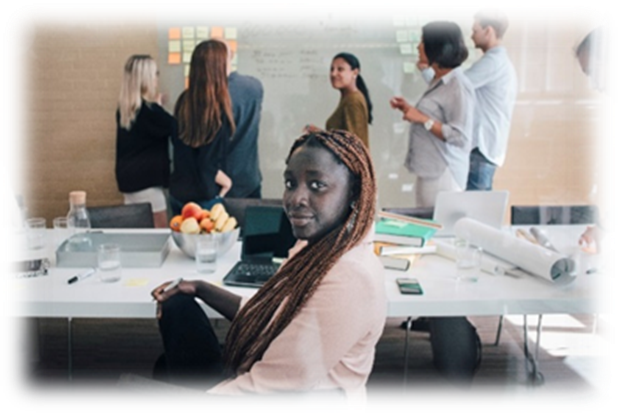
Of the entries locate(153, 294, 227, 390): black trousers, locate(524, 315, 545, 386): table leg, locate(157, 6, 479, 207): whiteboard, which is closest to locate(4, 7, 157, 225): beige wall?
locate(157, 6, 479, 207): whiteboard

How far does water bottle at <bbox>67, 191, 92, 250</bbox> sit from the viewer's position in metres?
1.65

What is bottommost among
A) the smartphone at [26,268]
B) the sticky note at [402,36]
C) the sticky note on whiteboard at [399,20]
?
the smartphone at [26,268]

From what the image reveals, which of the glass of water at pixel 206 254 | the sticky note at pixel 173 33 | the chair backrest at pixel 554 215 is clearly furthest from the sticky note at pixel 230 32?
the chair backrest at pixel 554 215

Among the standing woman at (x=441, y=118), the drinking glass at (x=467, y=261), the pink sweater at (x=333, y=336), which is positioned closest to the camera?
the pink sweater at (x=333, y=336)

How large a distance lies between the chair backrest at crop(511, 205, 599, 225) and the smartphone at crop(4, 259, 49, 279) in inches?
53.0

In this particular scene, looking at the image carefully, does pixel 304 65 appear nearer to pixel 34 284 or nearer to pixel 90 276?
pixel 90 276

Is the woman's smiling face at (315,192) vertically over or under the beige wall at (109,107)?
under

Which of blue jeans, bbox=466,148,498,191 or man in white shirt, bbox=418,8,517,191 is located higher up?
man in white shirt, bbox=418,8,517,191

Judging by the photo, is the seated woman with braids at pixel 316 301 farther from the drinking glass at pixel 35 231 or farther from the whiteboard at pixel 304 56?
the drinking glass at pixel 35 231

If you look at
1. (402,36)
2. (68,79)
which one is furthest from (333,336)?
(68,79)

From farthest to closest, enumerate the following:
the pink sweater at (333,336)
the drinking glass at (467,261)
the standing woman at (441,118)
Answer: the drinking glass at (467,261) < the standing woman at (441,118) < the pink sweater at (333,336)

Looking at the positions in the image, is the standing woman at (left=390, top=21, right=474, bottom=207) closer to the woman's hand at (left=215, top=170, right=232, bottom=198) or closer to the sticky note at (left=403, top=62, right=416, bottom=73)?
the sticky note at (left=403, top=62, right=416, bottom=73)

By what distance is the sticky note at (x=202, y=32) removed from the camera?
1.59 metres

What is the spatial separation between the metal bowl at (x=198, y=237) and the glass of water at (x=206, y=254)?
0.01m
